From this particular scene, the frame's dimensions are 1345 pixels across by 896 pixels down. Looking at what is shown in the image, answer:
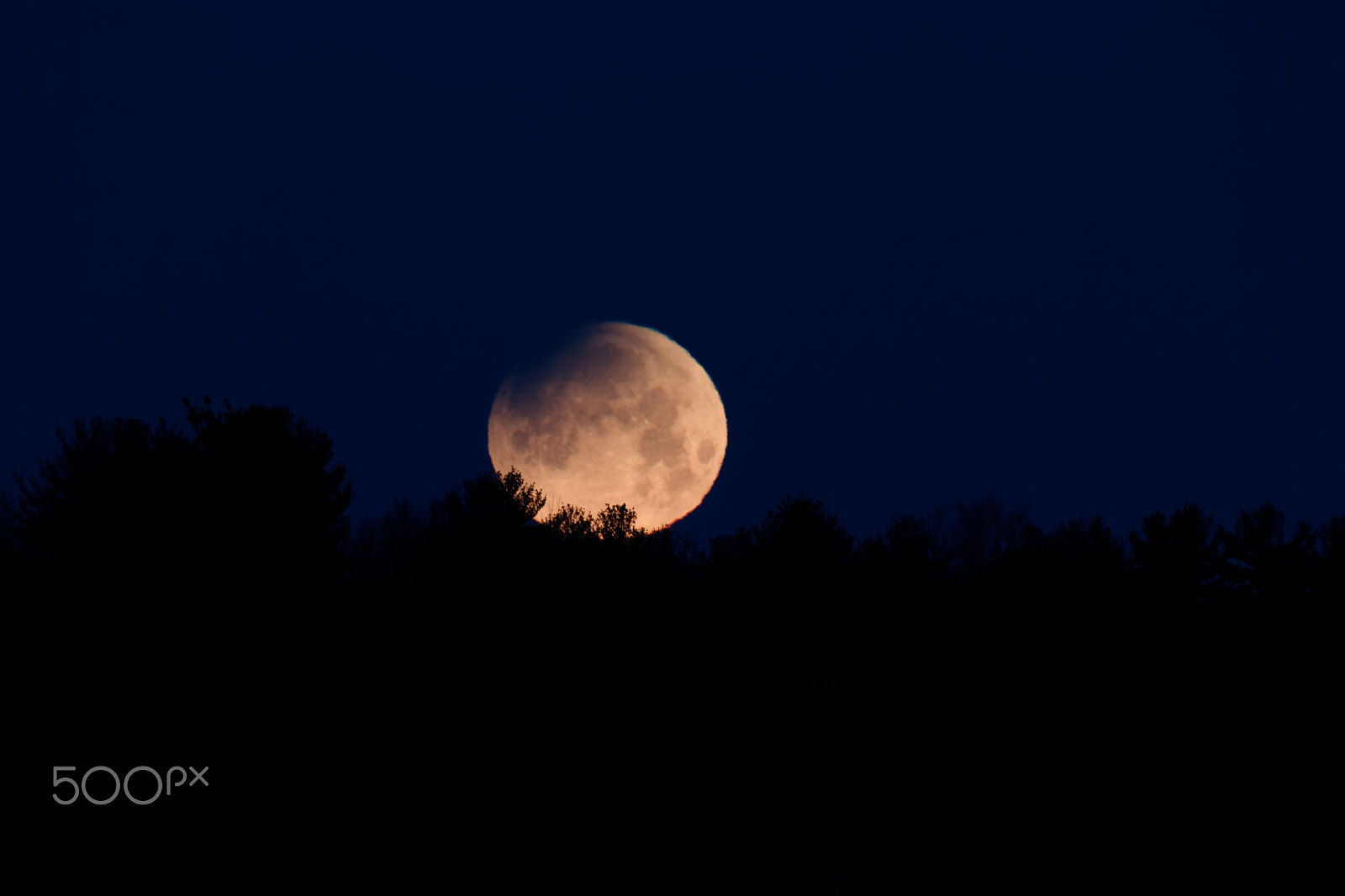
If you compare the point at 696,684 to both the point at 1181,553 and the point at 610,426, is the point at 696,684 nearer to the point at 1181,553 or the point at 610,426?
the point at 1181,553

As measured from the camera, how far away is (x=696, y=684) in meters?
27.5

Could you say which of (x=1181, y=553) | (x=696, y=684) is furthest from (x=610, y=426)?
(x=1181, y=553)

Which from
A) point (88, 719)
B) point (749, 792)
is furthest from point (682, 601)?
point (88, 719)

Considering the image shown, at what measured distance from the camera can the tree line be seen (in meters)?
20.8

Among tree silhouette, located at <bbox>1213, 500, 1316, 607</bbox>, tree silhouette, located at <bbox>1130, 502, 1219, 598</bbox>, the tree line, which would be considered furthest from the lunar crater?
tree silhouette, located at <bbox>1213, 500, 1316, 607</bbox>

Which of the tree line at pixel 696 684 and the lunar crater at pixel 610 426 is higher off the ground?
the lunar crater at pixel 610 426

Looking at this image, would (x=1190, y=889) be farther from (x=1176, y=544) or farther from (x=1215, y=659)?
(x=1176, y=544)

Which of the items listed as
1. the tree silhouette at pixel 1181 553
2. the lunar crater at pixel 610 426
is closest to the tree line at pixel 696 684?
the tree silhouette at pixel 1181 553

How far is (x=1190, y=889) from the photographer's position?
26.9m

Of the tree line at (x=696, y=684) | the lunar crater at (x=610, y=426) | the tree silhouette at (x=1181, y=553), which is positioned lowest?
the tree line at (x=696, y=684)

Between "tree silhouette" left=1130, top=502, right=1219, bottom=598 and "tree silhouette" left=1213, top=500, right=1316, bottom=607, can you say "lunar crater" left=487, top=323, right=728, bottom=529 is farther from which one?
"tree silhouette" left=1213, top=500, right=1316, bottom=607

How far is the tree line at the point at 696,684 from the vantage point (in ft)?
68.4

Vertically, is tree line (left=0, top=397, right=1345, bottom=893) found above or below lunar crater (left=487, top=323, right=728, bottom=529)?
below

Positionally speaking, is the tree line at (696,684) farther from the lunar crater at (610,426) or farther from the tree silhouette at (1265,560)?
the lunar crater at (610,426)
